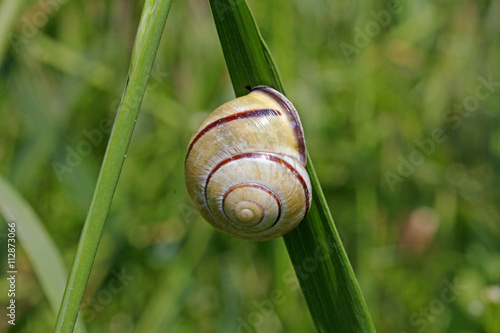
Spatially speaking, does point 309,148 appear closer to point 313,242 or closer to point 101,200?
point 313,242

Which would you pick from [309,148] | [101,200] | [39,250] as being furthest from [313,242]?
[309,148]

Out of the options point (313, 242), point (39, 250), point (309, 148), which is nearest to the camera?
point (313, 242)

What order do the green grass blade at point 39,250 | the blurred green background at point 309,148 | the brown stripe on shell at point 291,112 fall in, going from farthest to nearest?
the blurred green background at point 309,148
the green grass blade at point 39,250
the brown stripe on shell at point 291,112

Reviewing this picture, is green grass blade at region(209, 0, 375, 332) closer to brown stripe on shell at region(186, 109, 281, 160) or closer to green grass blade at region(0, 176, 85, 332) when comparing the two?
brown stripe on shell at region(186, 109, 281, 160)

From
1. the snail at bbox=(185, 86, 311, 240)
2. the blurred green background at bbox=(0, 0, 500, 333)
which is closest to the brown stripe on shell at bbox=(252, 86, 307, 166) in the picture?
the snail at bbox=(185, 86, 311, 240)

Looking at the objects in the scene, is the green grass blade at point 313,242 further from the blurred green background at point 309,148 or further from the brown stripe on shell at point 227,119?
the blurred green background at point 309,148

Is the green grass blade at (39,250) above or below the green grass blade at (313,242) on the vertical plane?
below

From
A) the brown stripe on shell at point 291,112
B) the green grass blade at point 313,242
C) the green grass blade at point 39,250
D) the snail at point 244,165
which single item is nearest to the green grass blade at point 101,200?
the green grass blade at point 313,242
